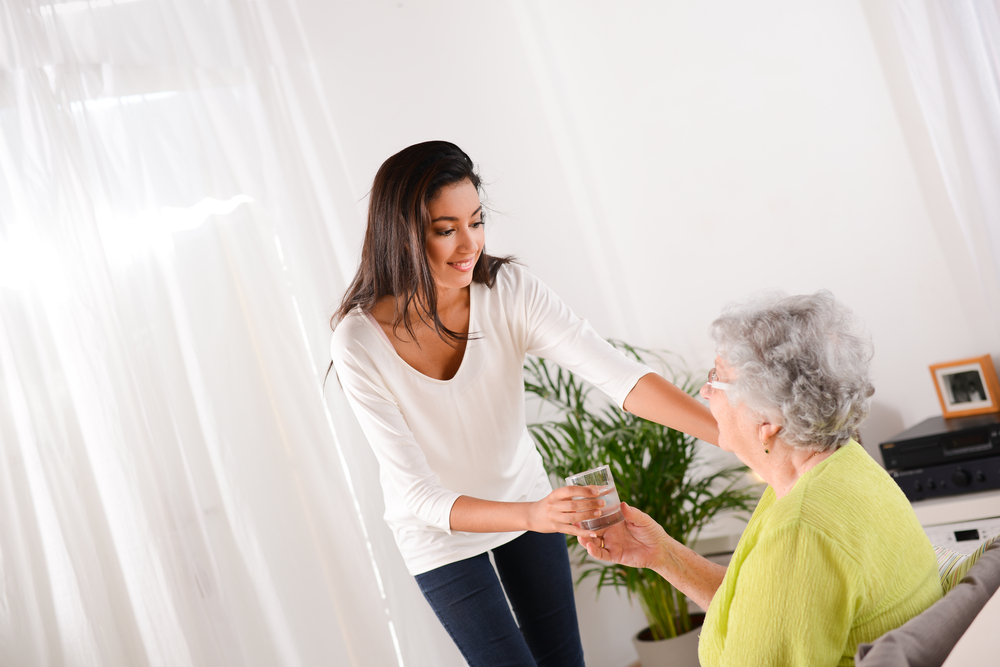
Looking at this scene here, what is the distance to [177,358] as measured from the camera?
202 cm

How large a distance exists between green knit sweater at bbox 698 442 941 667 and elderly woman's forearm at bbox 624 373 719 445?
490 millimetres

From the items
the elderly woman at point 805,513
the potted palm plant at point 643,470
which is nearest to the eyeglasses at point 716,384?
the elderly woman at point 805,513

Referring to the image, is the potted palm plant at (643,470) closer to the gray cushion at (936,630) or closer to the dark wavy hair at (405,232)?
the dark wavy hair at (405,232)

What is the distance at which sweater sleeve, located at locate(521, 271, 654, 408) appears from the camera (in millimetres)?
1796

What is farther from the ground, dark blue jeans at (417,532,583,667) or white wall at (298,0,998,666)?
white wall at (298,0,998,666)

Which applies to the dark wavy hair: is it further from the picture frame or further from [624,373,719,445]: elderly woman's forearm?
the picture frame

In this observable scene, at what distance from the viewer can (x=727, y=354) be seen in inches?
52.6

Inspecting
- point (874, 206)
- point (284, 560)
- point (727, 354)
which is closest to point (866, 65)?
point (874, 206)

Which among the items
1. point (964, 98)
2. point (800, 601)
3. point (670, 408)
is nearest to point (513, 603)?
point (670, 408)

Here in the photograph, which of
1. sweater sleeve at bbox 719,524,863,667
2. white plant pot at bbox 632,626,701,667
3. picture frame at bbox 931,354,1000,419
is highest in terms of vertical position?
sweater sleeve at bbox 719,524,863,667

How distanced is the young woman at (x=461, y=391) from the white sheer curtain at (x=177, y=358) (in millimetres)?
A: 508

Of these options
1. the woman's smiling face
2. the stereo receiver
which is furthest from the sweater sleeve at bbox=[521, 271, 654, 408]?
the stereo receiver

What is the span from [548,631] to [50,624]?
3.55ft

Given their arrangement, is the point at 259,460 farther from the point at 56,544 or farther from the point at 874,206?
the point at 874,206
